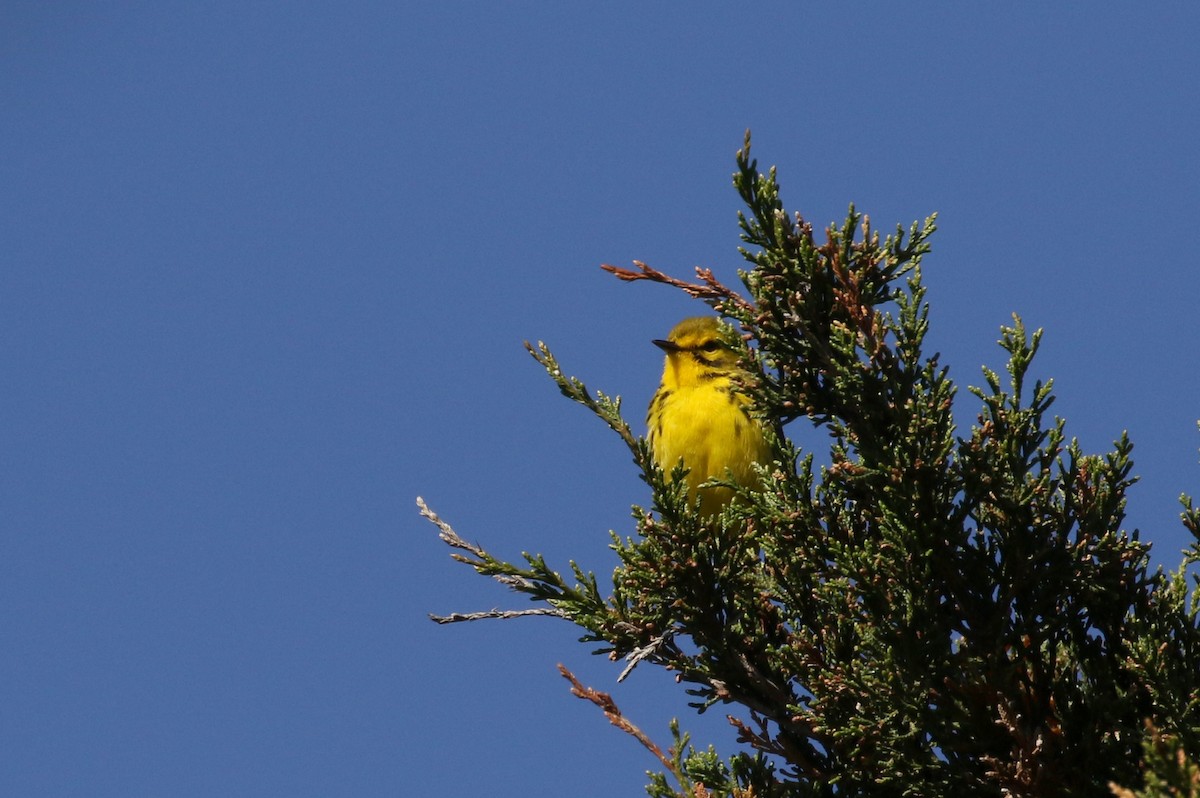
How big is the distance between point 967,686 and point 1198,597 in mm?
830

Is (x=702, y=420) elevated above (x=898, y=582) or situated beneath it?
elevated above

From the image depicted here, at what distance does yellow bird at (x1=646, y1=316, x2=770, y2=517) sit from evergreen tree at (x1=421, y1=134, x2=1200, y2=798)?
1.86 metres

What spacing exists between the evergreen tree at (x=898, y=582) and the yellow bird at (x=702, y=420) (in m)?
1.86

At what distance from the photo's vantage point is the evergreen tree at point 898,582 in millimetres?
4637

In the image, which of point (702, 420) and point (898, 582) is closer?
point (898, 582)

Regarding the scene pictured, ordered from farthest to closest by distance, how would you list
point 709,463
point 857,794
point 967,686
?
point 709,463 → point 857,794 → point 967,686

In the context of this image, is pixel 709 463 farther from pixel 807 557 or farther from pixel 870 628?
pixel 870 628

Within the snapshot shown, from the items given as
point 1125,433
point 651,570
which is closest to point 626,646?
point 651,570

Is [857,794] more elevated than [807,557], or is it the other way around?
[807,557]

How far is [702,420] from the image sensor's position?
7.62 metres

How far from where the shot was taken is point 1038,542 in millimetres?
4773

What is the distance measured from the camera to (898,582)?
4703 millimetres

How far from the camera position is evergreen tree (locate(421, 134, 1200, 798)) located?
15.2 feet

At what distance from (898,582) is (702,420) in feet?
9.79
